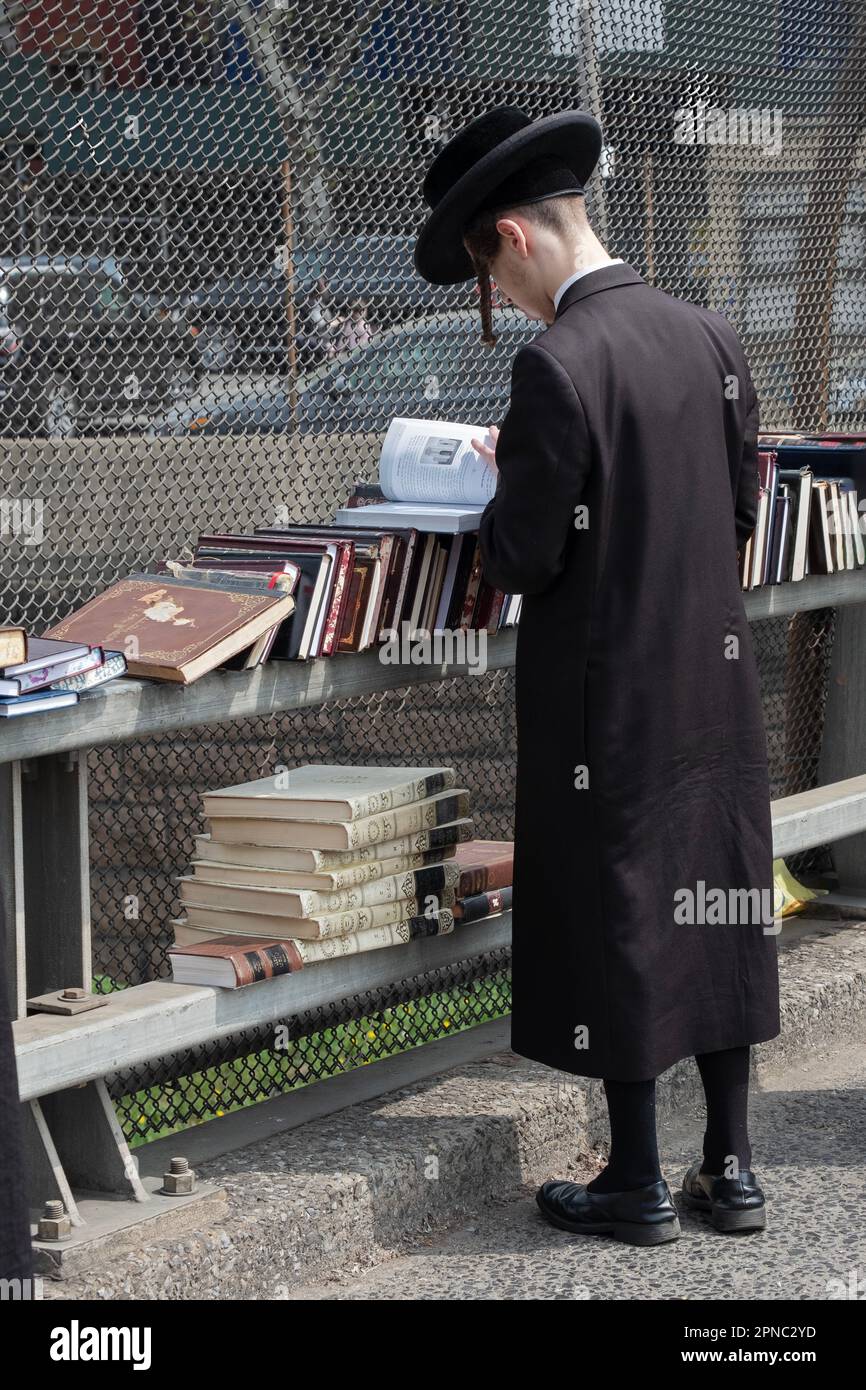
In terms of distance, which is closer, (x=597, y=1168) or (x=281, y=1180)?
(x=281, y=1180)

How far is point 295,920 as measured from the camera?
3.46 m

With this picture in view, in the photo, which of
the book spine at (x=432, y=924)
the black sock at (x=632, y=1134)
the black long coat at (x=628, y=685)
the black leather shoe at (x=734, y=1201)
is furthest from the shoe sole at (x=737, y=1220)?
the book spine at (x=432, y=924)

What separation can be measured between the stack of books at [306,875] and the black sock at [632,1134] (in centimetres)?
56

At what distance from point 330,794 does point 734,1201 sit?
3.61ft

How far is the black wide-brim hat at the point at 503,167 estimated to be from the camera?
3.18 metres

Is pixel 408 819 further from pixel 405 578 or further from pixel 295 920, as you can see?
pixel 405 578

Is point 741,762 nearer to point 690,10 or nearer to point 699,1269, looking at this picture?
point 699,1269

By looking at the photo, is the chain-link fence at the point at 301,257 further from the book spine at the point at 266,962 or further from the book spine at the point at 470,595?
the book spine at the point at 470,595

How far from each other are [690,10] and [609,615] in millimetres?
3172

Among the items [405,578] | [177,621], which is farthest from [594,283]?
[177,621]

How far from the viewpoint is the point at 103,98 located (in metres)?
4.03

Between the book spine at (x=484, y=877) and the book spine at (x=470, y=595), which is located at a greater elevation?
the book spine at (x=470, y=595)

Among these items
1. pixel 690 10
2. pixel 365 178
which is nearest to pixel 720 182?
pixel 690 10

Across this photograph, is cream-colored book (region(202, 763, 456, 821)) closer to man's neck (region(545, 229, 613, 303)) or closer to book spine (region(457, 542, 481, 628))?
book spine (region(457, 542, 481, 628))
